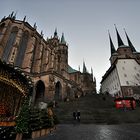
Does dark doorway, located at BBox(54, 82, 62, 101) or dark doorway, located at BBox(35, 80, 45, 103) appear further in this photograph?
dark doorway, located at BBox(35, 80, 45, 103)

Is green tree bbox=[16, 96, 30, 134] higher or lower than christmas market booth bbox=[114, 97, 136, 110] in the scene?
lower

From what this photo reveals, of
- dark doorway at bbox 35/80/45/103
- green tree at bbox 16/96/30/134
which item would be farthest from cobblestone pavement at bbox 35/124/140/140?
dark doorway at bbox 35/80/45/103

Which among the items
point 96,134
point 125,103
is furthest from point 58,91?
point 96,134

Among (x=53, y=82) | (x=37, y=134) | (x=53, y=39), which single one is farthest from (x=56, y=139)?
(x=53, y=39)

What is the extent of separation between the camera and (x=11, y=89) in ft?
45.8

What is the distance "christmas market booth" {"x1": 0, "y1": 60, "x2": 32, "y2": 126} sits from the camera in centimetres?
1031

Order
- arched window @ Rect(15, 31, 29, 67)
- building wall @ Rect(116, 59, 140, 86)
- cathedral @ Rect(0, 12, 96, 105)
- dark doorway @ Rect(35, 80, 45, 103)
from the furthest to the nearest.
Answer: building wall @ Rect(116, 59, 140, 86) < arched window @ Rect(15, 31, 29, 67) < dark doorway @ Rect(35, 80, 45, 103) < cathedral @ Rect(0, 12, 96, 105)

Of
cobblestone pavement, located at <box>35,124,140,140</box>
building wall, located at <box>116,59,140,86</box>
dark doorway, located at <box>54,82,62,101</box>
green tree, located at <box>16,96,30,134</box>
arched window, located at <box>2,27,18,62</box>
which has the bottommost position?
cobblestone pavement, located at <box>35,124,140,140</box>

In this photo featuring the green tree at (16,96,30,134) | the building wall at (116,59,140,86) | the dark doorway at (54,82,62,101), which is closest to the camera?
the green tree at (16,96,30,134)


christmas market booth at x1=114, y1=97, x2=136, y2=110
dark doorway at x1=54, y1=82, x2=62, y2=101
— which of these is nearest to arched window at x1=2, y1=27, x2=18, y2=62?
dark doorway at x1=54, y1=82, x2=62, y2=101

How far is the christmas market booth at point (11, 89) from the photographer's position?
10.3 metres

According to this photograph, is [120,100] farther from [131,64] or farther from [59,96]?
[131,64]

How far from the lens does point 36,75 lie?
93.6 feet

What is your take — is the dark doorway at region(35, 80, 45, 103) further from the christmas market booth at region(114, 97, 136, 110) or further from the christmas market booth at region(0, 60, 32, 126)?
the christmas market booth at region(114, 97, 136, 110)
